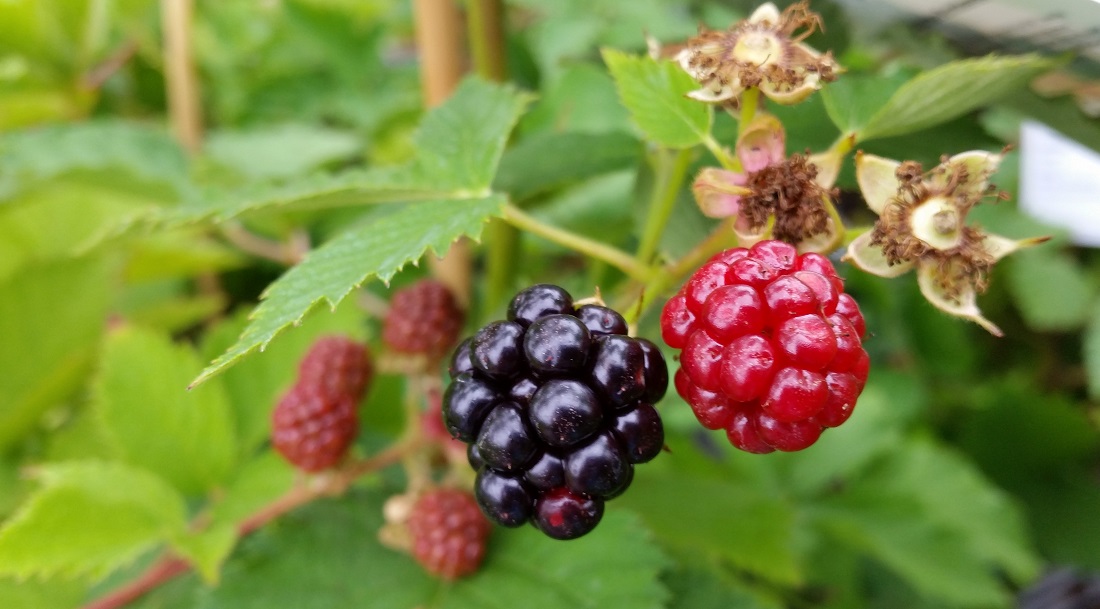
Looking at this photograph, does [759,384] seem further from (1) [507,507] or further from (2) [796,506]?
(2) [796,506]

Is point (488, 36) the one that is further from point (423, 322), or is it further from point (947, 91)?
point (947, 91)

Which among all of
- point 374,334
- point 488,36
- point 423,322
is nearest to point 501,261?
point 423,322

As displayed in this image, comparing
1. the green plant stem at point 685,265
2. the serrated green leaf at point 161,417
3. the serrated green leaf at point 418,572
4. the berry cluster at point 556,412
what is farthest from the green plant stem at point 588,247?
the serrated green leaf at point 161,417

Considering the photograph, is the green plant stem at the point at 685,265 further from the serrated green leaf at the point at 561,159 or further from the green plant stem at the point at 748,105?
the serrated green leaf at the point at 561,159

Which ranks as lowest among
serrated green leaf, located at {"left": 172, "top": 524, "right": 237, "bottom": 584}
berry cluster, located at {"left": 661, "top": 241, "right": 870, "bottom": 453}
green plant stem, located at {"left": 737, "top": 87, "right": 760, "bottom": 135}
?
serrated green leaf, located at {"left": 172, "top": 524, "right": 237, "bottom": 584}

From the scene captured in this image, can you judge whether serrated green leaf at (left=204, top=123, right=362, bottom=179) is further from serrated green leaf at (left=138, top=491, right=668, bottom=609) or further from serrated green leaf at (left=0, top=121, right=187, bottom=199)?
serrated green leaf at (left=138, top=491, right=668, bottom=609)

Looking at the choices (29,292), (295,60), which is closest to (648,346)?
(29,292)

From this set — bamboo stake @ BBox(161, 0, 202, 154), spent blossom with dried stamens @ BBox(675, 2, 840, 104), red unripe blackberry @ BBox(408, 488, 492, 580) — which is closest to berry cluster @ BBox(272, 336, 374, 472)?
red unripe blackberry @ BBox(408, 488, 492, 580)
